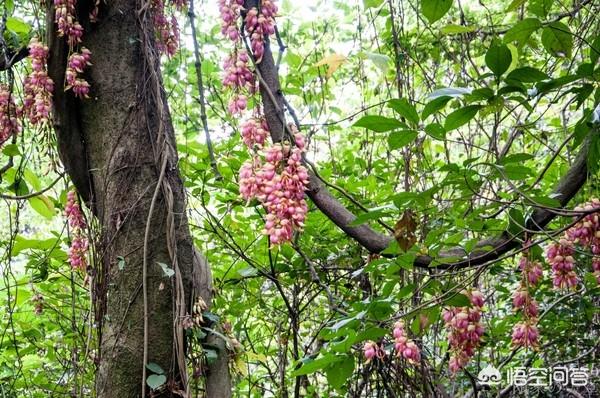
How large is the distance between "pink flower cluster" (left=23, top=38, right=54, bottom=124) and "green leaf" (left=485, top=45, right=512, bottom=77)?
1.18m

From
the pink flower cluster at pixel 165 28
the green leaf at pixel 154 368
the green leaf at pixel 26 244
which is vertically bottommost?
the green leaf at pixel 154 368

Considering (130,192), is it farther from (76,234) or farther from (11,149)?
(11,149)

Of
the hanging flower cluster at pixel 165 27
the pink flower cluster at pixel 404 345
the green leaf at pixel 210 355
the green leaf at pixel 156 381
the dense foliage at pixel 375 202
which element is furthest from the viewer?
the hanging flower cluster at pixel 165 27

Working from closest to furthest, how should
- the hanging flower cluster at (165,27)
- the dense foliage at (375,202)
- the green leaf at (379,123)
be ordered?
the green leaf at (379,123) → the dense foliage at (375,202) → the hanging flower cluster at (165,27)

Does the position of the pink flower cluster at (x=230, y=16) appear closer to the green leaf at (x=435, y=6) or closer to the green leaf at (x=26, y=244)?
the green leaf at (x=435, y=6)

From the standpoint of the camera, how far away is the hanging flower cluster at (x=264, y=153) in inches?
41.4

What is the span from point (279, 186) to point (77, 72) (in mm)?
840

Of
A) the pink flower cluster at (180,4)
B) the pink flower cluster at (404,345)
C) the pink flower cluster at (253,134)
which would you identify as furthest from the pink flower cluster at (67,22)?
the pink flower cluster at (404,345)

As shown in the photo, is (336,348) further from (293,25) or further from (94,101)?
(293,25)

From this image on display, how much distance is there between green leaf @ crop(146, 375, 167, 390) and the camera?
58.7 inches

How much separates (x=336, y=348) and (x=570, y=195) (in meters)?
0.58

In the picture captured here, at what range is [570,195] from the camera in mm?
1198

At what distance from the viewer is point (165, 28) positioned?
6.25ft

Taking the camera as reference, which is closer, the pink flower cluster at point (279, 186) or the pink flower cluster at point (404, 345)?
the pink flower cluster at point (279, 186)
